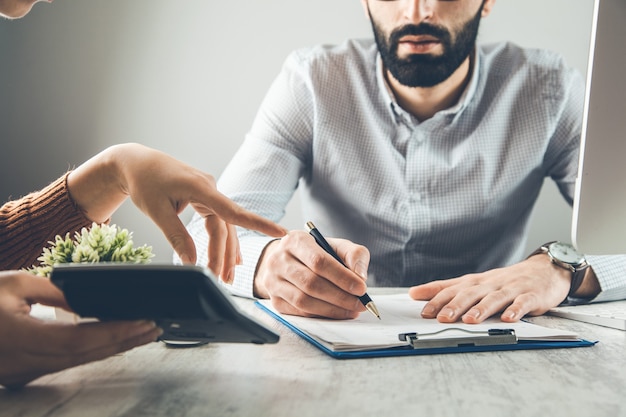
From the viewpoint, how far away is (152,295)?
1.70 feet

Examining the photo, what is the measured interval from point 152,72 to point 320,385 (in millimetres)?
1768

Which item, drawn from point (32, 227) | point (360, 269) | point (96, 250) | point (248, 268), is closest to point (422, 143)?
point (248, 268)

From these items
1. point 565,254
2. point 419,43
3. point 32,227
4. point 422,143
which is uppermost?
point 419,43

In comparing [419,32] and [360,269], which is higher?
[419,32]

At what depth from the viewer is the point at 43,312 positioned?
0.93 metres

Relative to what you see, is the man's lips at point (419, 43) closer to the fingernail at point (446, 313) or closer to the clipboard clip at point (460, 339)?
the fingernail at point (446, 313)

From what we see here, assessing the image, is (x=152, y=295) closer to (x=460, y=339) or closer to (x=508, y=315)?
(x=460, y=339)

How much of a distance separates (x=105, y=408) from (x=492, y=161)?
133 centimetres

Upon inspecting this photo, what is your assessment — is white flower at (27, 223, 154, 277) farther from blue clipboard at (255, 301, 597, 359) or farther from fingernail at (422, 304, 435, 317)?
fingernail at (422, 304, 435, 317)

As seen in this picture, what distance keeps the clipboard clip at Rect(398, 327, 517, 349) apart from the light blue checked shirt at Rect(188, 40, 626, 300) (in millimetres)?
886

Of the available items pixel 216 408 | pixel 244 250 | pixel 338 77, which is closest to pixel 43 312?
pixel 244 250

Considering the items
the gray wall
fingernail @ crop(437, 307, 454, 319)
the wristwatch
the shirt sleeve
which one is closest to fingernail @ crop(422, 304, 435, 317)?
fingernail @ crop(437, 307, 454, 319)

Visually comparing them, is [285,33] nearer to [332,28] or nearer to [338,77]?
[332,28]

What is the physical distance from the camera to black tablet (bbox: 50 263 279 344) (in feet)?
1.65
